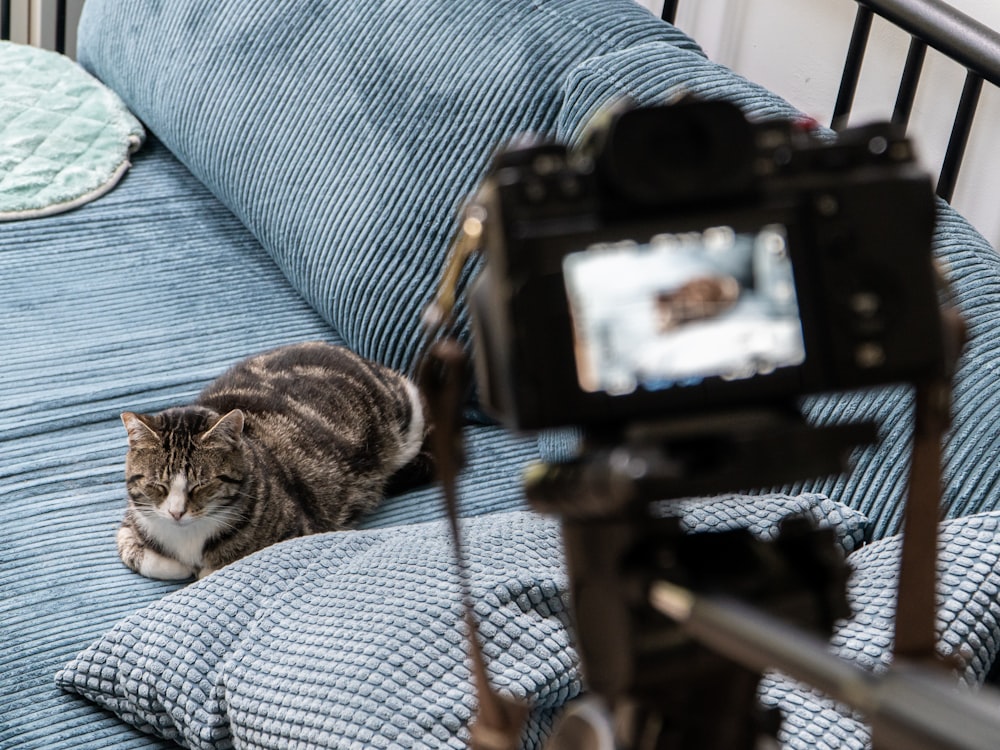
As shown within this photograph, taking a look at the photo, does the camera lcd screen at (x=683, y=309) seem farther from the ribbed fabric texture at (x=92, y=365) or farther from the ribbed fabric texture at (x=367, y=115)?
the ribbed fabric texture at (x=367, y=115)

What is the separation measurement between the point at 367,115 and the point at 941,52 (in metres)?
0.76

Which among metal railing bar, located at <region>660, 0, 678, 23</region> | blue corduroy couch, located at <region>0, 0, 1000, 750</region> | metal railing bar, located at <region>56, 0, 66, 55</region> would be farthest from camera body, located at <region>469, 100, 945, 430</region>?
metal railing bar, located at <region>56, 0, 66, 55</region>

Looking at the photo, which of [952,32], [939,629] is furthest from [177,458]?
Answer: [952,32]

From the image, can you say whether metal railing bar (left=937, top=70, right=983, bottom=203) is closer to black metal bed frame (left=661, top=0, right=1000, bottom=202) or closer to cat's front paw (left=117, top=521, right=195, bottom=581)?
black metal bed frame (left=661, top=0, right=1000, bottom=202)

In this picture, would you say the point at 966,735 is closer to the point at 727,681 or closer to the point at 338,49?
the point at 727,681

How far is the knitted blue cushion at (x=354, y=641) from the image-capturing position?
0.85m

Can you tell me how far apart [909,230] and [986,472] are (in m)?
0.64

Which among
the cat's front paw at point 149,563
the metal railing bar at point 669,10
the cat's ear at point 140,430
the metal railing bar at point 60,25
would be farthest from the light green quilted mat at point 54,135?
the metal railing bar at point 669,10

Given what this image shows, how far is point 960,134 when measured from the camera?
49.4 inches

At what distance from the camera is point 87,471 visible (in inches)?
55.4

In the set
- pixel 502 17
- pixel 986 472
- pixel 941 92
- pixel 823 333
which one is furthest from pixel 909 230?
pixel 502 17

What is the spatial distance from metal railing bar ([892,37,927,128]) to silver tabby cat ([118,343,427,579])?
0.73 m

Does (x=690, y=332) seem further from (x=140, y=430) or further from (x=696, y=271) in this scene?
(x=140, y=430)

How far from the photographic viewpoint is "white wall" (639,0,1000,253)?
134cm
